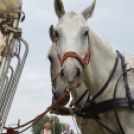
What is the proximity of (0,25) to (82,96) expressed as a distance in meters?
1.76

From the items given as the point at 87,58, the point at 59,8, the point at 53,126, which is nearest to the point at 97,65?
the point at 87,58

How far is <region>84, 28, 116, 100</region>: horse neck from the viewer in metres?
5.14

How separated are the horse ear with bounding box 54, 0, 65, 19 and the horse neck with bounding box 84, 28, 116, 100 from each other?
0.50 m

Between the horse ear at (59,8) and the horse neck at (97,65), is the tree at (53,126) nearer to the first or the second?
the horse neck at (97,65)

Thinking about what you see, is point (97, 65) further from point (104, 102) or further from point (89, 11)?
point (89, 11)

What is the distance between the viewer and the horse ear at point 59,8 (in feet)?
16.9

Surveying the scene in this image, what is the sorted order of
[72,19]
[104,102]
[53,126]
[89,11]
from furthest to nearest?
[53,126] < [89,11] < [104,102] < [72,19]

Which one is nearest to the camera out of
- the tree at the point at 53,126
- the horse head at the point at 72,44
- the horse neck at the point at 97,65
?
the horse head at the point at 72,44

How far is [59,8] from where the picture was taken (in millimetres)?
5191

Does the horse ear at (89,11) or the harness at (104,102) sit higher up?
the horse ear at (89,11)

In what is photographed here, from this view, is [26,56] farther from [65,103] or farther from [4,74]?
[65,103]

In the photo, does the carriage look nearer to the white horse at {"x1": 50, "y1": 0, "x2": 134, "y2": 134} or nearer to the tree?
the white horse at {"x1": 50, "y1": 0, "x2": 134, "y2": 134}

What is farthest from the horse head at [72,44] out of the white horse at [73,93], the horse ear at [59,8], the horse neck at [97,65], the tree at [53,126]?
the tree at [53,126]

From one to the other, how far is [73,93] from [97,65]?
3.33 feet
